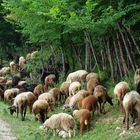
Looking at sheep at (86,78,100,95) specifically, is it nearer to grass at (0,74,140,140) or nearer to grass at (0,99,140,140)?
grass at (0,74,140,140)

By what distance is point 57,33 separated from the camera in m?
27.2

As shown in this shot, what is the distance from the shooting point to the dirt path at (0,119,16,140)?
18.2 m

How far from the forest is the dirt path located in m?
2.94

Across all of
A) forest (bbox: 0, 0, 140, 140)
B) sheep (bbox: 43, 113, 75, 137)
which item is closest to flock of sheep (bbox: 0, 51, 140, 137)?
sheep (bbox: 43, 113, 75, 137)

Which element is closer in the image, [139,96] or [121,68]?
[139,96]

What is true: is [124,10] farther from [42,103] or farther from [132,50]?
[42,103]

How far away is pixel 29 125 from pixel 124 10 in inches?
250

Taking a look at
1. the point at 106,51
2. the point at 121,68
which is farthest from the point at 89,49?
the point at 121,68

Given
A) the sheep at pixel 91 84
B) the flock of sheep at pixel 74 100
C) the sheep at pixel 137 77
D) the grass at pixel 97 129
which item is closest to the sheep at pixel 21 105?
the flock of sheep at pixel 74 100

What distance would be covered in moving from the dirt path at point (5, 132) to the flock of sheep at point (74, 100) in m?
1.35

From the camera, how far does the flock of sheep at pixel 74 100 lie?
58.4 ft

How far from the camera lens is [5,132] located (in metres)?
19.2

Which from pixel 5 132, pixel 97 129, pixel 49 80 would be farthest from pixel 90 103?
pixel 49 80

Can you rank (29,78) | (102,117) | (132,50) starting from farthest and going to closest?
(29,78)
(132,50)
(102,117)
